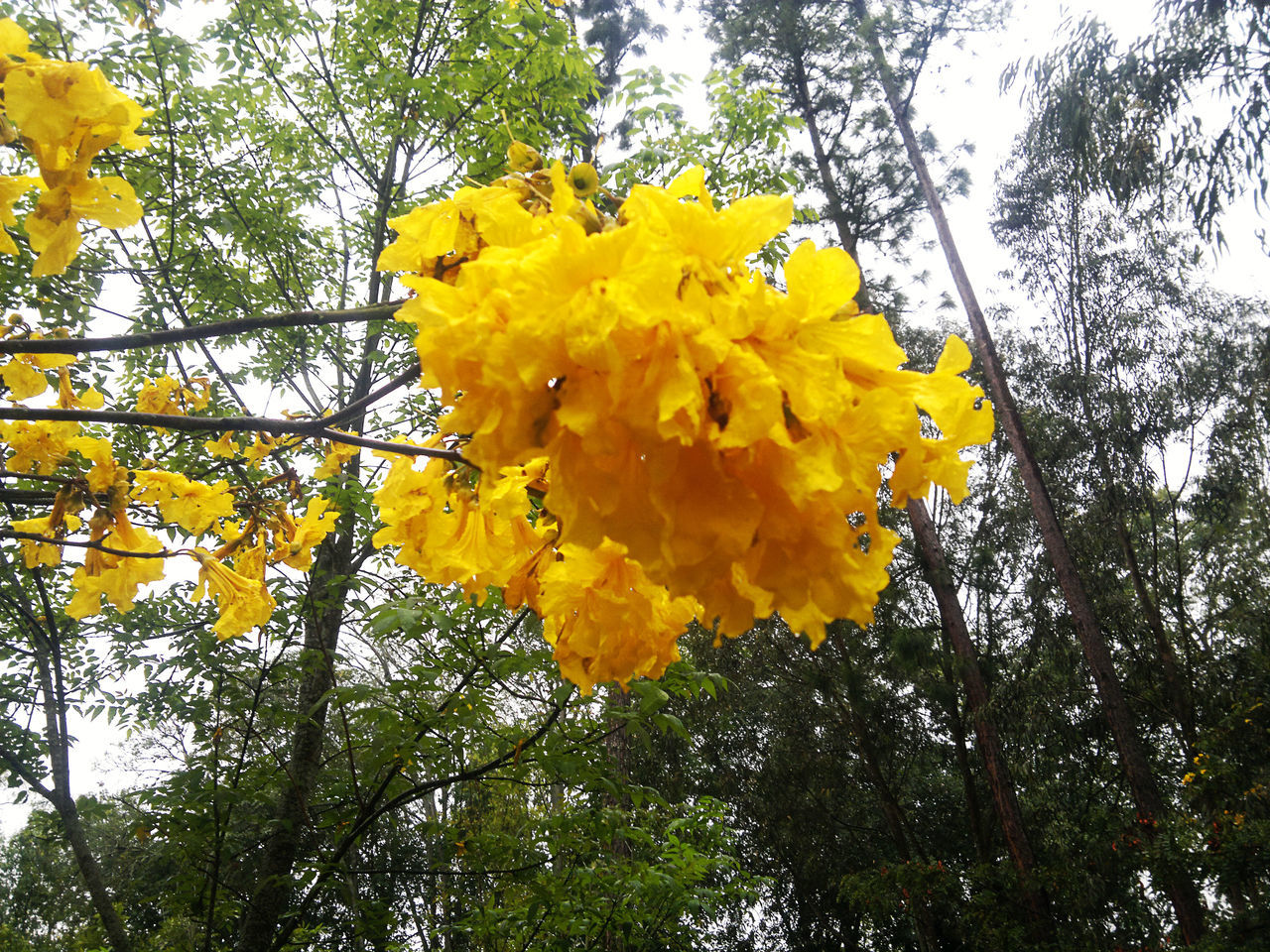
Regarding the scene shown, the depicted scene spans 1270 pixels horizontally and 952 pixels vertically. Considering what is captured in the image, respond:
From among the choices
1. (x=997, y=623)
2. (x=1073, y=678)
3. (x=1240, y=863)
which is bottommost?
(x=1240, y=863)

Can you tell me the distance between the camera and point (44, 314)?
395 centimetres

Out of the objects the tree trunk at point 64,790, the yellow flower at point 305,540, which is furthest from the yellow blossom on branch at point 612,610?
the tree trunk at point 64,790

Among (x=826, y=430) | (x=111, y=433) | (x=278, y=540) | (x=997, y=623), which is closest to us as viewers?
(x=826, y=430)

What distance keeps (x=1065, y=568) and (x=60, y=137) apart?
1031cm

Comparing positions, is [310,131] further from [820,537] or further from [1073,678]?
[1073,678]

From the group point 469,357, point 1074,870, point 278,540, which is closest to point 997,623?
point 1074,870

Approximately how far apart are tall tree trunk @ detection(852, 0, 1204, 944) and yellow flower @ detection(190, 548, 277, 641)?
8594 millimetres

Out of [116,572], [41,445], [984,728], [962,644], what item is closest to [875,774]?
[984,728]

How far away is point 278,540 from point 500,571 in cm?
120

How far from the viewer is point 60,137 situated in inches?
42.2

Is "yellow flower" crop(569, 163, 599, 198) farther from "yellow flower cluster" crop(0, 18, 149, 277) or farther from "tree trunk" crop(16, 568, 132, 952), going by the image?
"tree trunk" crop(16, 568, 132, 952)

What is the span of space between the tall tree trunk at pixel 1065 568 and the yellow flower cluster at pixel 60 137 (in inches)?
363

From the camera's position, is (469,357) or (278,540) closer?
(469,357)

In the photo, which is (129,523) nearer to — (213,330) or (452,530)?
(213,330)
